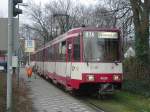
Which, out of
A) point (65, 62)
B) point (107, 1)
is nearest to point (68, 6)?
point (107, 1)

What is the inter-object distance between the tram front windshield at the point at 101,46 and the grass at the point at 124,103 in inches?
75.3

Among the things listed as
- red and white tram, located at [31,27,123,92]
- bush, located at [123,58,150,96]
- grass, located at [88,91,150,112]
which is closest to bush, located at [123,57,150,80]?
bush, located at [123,58,150,96]

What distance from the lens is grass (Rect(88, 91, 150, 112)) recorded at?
1788 cm

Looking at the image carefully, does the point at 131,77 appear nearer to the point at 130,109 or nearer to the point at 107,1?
the point at 107,1

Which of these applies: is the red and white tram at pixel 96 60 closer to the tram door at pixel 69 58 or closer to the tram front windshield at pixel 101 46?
the tram front windshield at pixel 101 46

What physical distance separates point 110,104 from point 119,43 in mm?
3181

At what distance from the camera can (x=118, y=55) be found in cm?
2133

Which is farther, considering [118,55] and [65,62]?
[65,62]

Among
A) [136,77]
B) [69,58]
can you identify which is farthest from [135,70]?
[69,58]

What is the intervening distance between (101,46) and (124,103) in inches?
114

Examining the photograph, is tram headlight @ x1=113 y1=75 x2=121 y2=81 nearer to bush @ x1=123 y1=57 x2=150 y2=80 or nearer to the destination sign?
the destination sign

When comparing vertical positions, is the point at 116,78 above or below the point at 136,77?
above

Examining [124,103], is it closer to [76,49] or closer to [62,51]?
[76,49]

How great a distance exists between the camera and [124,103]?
792 inches
